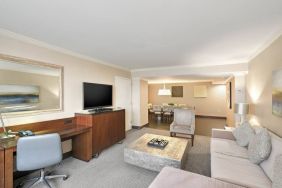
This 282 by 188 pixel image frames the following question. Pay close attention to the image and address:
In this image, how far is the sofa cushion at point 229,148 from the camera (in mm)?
2227

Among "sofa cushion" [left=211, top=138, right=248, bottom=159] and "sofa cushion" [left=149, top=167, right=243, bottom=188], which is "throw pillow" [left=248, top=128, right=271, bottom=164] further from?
"sofa cushion" [left=149, top=167, right=243, bottom=188]

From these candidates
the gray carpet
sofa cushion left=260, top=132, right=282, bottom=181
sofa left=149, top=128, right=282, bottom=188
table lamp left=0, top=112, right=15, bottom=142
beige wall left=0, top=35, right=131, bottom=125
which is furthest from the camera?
beige wall left=0, top=35, right=131, bottom=125

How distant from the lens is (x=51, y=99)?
109 inches

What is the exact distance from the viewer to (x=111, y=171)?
2512 mm

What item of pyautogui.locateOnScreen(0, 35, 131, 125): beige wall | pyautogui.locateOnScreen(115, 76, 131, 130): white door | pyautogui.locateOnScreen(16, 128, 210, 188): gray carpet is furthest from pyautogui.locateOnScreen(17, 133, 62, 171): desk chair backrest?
pyautogui.locateOnScreen(115, 76, 131, 130): white door

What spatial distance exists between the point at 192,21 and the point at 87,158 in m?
3.11

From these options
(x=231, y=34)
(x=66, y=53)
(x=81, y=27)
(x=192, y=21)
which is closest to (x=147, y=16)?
(x=192, y=21)

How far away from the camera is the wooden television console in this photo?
3.03 meters

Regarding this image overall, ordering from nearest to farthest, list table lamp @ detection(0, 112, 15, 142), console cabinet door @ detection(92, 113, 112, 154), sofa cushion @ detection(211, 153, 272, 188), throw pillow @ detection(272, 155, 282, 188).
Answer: throw pillow @ detection(272, 155, 282, 188), sofa cushion @ detection(211, 153, 272, 188), table lamp @ detection(0, 112, 15, 142), console cabinet door @ detection(92, 113, 112, 154)

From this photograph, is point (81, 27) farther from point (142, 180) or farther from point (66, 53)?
point (142, 180)

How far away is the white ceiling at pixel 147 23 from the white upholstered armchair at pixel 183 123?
2.09 meters

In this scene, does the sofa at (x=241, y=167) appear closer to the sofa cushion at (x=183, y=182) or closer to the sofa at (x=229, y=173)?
the sofa at (x=229, y=173)

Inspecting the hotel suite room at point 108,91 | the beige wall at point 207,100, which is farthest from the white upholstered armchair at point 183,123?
the beige wall at point 207,100

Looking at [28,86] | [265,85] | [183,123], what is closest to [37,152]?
[28,86]
